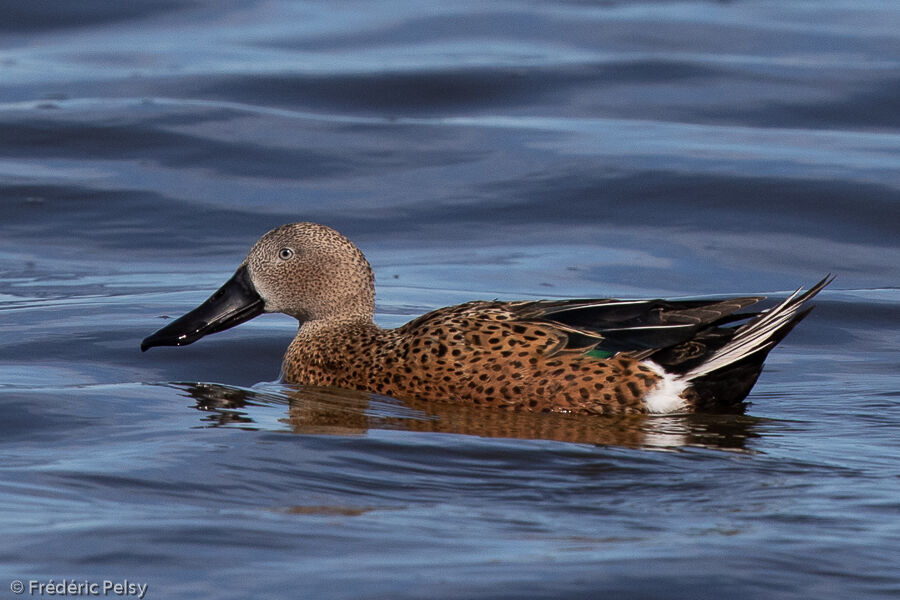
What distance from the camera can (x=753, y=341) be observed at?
21.0 ft

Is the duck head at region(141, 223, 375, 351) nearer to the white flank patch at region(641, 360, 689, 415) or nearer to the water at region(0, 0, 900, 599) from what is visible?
the water at region(0, 0, 900, 599)

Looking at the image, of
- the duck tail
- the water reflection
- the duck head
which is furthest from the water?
the duck head

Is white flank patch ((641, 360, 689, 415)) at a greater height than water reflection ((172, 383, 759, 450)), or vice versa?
white flank patch ((641, 360, 689, 415))

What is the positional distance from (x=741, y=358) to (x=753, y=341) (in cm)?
10

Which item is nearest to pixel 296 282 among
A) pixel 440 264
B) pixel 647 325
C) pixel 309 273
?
pixel 309 273

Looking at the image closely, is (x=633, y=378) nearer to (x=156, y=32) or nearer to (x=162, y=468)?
(x=162, y=468)

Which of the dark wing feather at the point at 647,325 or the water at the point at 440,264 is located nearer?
the water at the point at 440,264

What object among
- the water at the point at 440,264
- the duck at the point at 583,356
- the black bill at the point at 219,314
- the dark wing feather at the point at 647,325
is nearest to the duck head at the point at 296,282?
the black bill at the point at 219,314

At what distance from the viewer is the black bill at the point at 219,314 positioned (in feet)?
24.3

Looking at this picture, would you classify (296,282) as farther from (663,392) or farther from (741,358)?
(741,358)

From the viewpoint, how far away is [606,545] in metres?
4.55

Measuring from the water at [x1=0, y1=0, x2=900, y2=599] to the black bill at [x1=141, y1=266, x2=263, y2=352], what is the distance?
22cm

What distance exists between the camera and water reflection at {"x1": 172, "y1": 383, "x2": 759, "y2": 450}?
19.6 feet

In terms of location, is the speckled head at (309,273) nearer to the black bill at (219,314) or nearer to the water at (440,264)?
the black bill at (219,314)
